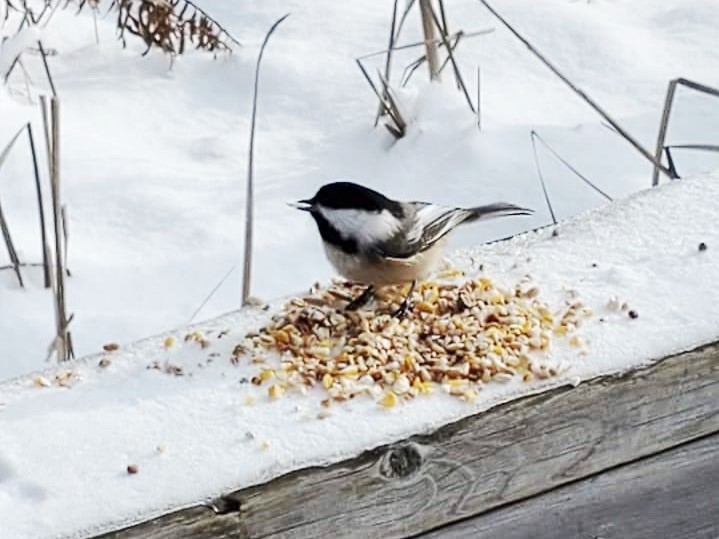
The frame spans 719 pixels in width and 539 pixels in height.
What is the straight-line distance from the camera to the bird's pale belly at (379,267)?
1.68 meters

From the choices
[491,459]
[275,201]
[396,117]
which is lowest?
[275,201]

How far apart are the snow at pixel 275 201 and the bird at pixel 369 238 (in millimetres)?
143

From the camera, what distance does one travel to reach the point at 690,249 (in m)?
1.80

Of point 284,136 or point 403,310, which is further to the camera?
point 284,136

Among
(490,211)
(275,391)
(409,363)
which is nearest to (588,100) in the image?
(490,211)

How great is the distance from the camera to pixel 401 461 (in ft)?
4.79

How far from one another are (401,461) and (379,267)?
0.31 meters

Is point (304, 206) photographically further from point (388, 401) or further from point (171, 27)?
point (171, 27)

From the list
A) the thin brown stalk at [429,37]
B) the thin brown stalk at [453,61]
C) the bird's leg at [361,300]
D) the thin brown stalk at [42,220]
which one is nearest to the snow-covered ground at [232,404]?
the bird's leg at [361,300]

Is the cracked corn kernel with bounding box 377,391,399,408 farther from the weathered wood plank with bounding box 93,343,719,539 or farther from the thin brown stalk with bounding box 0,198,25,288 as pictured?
the thin brown stalk with bounding box 0,198,25,288

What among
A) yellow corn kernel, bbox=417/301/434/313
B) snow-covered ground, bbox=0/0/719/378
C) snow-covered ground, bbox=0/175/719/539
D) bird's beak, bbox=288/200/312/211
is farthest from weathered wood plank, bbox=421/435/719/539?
snow-covered ground, bbox=0/0/719/378

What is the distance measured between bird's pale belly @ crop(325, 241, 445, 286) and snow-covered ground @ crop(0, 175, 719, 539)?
0.41 ft

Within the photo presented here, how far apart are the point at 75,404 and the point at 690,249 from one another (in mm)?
850

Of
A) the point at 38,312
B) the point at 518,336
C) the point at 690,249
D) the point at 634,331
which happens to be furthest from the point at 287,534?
the point at 38,312
